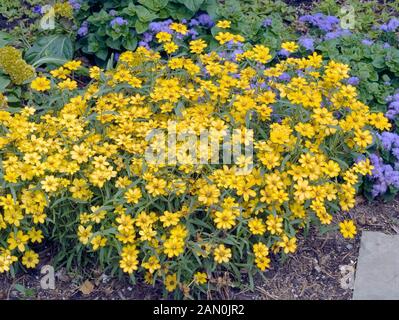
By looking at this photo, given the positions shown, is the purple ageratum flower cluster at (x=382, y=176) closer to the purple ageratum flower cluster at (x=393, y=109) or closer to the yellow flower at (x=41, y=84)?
the purple ageratum flower cluster at (x=393, y=109)

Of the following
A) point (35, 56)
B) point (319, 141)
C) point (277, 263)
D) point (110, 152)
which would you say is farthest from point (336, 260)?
point (35, 56)

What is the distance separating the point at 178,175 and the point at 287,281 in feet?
2.72

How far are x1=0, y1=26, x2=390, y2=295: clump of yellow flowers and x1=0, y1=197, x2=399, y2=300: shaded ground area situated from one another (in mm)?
107

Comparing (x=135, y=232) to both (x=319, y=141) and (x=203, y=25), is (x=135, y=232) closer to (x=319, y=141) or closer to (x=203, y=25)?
(x=319, y=141)

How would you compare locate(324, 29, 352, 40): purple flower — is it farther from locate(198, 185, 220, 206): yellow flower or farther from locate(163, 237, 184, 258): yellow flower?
locate(163, 237, 184, 258): yellow flower

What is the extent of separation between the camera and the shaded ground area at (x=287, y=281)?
3.26 metres

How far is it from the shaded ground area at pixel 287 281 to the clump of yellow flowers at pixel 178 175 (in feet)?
0.35

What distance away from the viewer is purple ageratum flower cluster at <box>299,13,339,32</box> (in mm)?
4520

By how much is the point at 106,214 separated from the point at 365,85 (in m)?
1.90

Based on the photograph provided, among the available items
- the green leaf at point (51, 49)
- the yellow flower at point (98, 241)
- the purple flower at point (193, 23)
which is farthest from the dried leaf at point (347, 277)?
the green leaf at point (51, 49)

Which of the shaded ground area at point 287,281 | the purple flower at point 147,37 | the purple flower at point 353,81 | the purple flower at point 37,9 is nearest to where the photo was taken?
the shaded ground area at point 287,281

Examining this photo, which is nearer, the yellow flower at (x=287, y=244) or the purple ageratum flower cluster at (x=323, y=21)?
the yellow flower at (x=287, y=244)

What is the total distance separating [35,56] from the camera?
4.49 metres

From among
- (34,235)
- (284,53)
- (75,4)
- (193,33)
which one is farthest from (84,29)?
(34,235)
